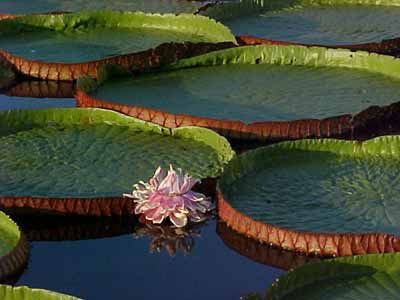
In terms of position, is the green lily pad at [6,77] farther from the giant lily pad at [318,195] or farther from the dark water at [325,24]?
the giant lily pad at [318,195]

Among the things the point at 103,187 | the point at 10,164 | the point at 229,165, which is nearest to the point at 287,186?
the point at 229,165

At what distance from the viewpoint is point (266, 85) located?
4.48 meters

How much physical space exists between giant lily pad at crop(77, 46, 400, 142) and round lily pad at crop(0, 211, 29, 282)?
111 centimetres

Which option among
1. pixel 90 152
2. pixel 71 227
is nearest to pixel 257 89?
pixel 90 152

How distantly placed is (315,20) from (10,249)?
318 cm

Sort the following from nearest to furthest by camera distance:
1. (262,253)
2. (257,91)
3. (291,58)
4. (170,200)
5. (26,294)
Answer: (26,294) → (262,253) → (170,200) → (257,91) → (291,58)

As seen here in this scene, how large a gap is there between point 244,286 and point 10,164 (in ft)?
3.82

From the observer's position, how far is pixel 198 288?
2795 mm

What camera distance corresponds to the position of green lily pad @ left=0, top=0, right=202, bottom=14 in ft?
20.3

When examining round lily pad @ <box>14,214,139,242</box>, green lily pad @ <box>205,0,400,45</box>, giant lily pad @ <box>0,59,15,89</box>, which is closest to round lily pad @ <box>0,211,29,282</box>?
round lily pad @ <box>14,214,139,242</box>

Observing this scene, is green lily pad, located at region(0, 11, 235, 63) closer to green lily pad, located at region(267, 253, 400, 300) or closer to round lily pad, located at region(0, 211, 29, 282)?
round lily pad, located at region(0, 211, 29, 282)

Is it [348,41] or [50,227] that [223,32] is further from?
[50,227]

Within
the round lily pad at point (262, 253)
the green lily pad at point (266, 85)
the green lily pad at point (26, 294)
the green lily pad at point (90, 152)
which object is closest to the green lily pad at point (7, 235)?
the green lily pad at point (90, 152)

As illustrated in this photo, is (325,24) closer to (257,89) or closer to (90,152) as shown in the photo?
(257,89)
